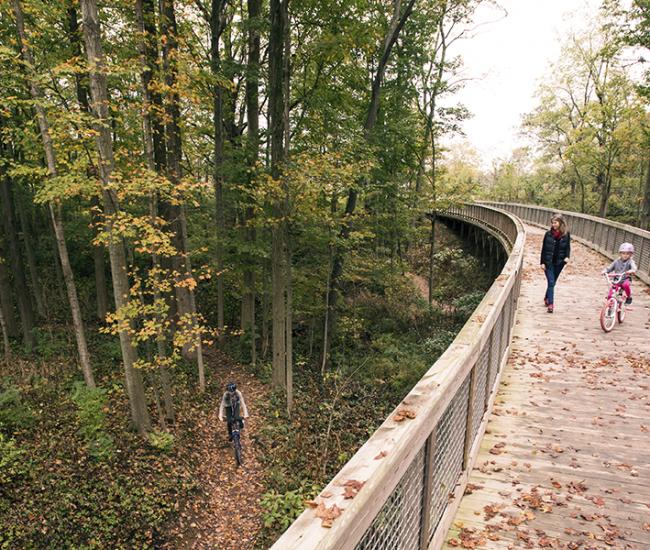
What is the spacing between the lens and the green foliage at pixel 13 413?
989 cm

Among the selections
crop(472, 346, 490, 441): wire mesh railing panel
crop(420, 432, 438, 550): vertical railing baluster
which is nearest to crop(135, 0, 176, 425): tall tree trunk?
crop(472, 346, 490, 441): wire mesh railing panel

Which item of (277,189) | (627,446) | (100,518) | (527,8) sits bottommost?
(100,518)

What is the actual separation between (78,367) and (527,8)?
66.4ft

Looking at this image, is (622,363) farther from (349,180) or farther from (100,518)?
(100,518)

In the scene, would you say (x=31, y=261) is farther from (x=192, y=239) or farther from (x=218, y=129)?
(x=218, y=129)

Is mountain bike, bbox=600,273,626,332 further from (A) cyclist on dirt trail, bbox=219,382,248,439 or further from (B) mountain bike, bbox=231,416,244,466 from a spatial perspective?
(B) mountain bike, bbox=231,416,244,466

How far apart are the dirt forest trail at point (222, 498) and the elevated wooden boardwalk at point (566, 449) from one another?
6445 millimetres

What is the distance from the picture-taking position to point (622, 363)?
→ 670 cm

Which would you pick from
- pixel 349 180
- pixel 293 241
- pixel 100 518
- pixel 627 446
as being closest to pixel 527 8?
pixel 349 180

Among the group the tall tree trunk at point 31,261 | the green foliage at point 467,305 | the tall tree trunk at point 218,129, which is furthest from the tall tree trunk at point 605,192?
the tall tree trunk at point 31,261

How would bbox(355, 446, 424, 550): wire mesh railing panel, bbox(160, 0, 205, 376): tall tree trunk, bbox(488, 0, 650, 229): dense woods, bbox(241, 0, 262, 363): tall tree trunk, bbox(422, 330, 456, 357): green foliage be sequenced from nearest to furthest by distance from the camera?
bbox(355, 446, 424, 550): wire mesh railing panel → bbox(160, 0, 205, 376): tall tree trunk → bbox(241, 0, 262, 363): tall tree trunk → bbox(422, 330, 456, 357): green foliage → bbox(488, 0, 650, 229): dense woods

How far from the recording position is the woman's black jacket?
8.69 metres

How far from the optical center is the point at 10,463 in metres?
8.80

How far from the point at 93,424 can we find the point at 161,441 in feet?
5.20
